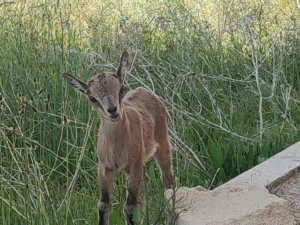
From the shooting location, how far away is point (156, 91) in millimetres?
6090

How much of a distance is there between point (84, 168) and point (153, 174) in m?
0.63

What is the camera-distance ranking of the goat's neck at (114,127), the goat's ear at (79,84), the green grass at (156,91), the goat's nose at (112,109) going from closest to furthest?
the goat's nose at (112,109) < the goat's ear at (79,84) < the goat's neck at (114,127) < the green grass at (156,91)

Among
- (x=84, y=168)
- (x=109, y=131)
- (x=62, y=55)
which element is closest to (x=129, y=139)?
(x=109, y=131)

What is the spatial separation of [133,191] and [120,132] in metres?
0.27

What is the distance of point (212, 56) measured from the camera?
22.3 ft

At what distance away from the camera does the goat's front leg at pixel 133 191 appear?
3.63m

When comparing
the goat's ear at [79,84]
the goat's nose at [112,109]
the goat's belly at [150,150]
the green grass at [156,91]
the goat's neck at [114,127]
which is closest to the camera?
the goat's nose at [112,109]

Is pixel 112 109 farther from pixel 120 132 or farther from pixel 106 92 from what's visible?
pixel 120 132

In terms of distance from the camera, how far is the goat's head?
130 inches

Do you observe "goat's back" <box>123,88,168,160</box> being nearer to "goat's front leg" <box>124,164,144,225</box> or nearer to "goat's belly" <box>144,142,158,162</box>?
"goat's belly" <box>144,142,158,162</box>

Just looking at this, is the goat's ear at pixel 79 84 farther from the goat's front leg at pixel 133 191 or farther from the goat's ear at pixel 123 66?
the goat's front leg at pixel 133 191

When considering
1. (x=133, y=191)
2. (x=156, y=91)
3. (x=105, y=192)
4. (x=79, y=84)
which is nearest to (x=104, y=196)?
(x=105, y=192)

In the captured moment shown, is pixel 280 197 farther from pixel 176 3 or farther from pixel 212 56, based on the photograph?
pixel 176 3

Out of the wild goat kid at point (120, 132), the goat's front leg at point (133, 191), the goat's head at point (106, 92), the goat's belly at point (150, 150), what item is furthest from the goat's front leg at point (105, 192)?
the goat's head at point (106, 92)
